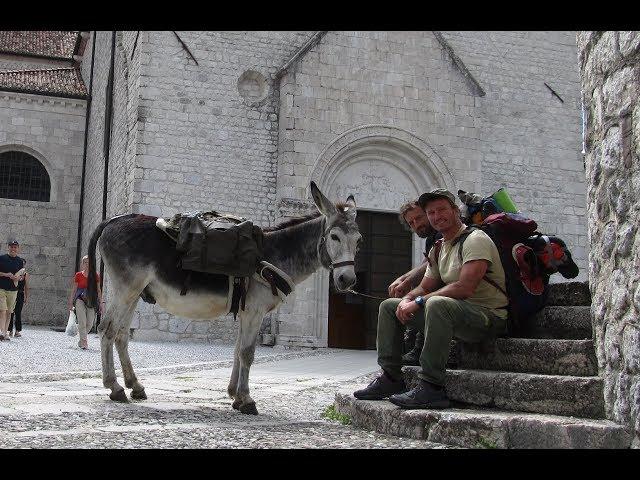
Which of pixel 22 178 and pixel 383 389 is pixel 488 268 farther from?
pixel 22 178

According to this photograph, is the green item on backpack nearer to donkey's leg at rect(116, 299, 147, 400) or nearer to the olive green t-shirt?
the olive green t-shirt

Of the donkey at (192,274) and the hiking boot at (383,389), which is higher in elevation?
the donkey at (192,274)

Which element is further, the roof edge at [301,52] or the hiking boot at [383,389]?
the roof edge at [301,52]

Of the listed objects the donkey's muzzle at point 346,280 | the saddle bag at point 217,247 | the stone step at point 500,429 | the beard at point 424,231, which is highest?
the beard at point 424,231

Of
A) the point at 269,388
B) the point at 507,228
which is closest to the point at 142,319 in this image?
the point at 269,388

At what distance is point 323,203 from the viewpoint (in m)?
5.82

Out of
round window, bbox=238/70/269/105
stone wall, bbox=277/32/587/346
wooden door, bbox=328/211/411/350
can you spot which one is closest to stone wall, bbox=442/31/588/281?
stone wall, bbox=277/32/587/346

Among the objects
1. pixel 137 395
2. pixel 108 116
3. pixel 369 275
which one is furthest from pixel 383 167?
pixel 137 395

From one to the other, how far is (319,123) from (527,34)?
21.1ft

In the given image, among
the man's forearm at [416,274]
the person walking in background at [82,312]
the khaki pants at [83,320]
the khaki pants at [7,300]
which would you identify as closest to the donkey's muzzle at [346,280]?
the man's forearm at [416,274]

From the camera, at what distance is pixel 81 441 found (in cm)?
382

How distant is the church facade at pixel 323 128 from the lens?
48.2ft

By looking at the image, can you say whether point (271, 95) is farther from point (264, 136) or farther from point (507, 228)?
point (507, 228)

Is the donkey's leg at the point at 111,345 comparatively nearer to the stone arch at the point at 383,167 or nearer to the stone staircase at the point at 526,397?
the stone staircase at the point at 526,397
